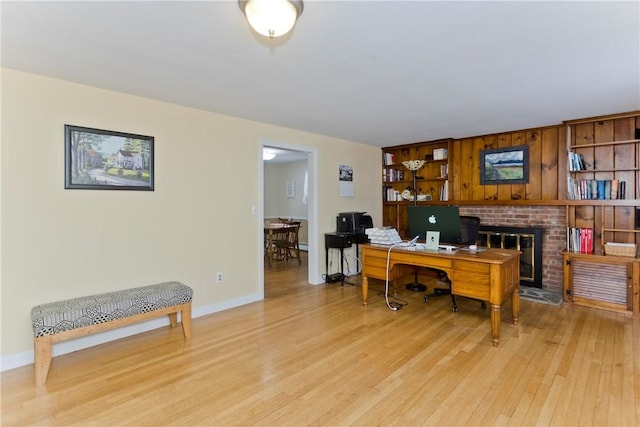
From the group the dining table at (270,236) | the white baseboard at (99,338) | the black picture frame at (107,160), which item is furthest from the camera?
the dining table at (270,236)

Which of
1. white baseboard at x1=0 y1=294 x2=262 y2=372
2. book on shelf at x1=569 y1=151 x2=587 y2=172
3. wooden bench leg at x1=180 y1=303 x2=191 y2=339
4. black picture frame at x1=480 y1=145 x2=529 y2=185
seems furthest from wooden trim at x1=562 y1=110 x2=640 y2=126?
wooden bench leg at x1=180 y1=303 x2=191 y2=339

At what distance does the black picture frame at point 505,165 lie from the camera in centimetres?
448

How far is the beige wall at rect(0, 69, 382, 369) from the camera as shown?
2479 mm

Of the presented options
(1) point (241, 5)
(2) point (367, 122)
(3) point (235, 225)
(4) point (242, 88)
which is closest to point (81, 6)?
(1) point (241, 5)

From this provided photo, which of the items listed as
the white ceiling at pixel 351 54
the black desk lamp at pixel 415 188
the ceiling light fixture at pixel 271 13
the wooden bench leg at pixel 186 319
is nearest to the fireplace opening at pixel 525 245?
the black desk lamp at pixel 415 188

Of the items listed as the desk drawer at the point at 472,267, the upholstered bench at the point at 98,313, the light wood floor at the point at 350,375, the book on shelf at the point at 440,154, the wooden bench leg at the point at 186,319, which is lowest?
the light wood floor at the point at 350,375

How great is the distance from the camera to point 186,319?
9.70ft

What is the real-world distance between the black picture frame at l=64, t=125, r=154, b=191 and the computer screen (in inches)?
104

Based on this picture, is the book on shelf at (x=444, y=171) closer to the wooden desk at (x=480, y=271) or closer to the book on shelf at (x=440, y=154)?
the book on shelf at (x=440, y=154)

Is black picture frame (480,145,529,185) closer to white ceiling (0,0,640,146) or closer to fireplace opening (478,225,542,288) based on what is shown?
fireplace opening (478,225,542,288)

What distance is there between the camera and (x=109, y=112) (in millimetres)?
2877

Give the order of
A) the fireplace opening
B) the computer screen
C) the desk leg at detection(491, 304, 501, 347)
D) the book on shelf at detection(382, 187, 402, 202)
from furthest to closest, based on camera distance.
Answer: the book on shelf at detection(382, 187, 402, 202)
the fireplace opening
the computer screen
the desk leg at detection(491, 304, 501, 347)

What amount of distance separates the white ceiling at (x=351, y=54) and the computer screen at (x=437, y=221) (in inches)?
41.6

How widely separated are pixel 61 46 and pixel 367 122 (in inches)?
116
